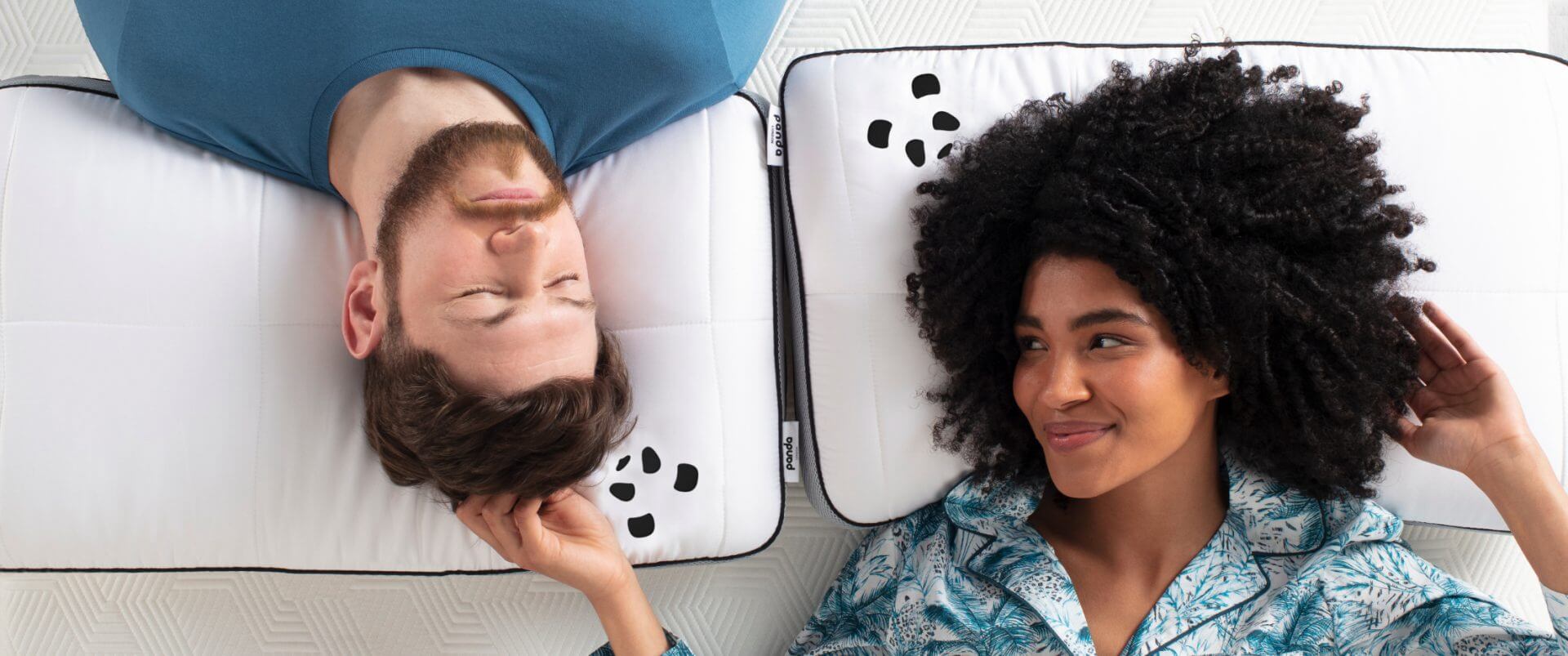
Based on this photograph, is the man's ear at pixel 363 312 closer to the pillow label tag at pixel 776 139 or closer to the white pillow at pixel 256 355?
the white pillow at pixel 256 355

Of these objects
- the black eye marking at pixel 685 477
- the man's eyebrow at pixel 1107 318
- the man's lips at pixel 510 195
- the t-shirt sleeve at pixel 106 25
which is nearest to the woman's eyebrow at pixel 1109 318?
the man's eyebrow at pixel 1107 318

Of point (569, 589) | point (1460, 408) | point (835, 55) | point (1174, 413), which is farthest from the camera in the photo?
point (569, 589)

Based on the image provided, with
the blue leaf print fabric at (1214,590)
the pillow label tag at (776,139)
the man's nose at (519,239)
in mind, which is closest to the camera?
the man's nose at (519,239)

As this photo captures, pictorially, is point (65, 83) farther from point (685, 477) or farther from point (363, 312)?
point (685, 477)

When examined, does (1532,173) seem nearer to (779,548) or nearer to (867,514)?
(867,514)

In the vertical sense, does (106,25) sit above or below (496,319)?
above

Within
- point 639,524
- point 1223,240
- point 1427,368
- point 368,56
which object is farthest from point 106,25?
point 1427,368

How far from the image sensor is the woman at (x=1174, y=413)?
111cm

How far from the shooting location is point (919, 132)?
132 centimetres

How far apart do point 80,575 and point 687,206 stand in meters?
A: 1.11

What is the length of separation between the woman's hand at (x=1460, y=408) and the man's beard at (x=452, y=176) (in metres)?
1.09

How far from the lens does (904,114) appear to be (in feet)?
4.35

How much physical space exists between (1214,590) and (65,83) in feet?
5.52

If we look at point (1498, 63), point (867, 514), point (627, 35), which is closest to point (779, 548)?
point (867, 514)
